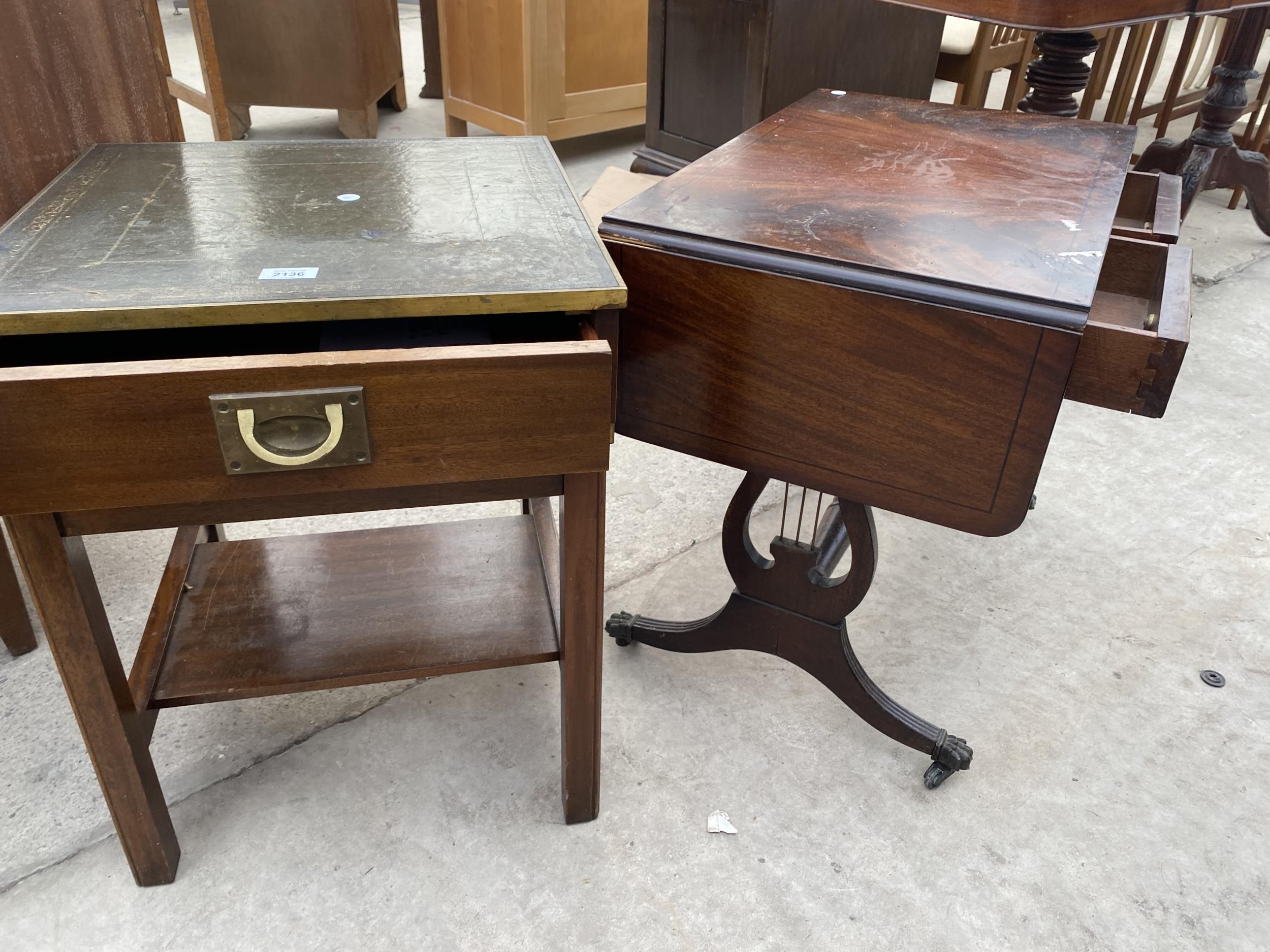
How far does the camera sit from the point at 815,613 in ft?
4.36

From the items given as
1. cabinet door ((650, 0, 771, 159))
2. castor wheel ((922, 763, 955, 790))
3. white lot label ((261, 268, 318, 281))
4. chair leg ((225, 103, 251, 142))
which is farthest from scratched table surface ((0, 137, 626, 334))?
chair leg ((225, 103, 251, 142))

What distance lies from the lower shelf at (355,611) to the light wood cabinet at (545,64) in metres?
2.11

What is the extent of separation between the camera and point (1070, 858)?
1.23 meters

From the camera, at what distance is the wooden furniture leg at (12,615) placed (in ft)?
4.59

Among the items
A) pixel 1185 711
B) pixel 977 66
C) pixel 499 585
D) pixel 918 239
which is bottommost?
pixel 1185 711

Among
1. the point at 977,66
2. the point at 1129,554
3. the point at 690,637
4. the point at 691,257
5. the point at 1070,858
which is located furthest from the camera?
the point at 977,66

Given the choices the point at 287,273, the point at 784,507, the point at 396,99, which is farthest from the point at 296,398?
the point at 396,99

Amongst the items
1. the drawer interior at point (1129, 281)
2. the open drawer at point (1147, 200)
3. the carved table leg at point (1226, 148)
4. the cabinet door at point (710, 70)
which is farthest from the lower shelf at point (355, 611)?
the carved table leg at point (1226, 148)

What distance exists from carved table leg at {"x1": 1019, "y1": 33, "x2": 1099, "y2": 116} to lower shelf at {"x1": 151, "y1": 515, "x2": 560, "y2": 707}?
4.46 feet

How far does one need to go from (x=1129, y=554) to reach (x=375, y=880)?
139 cm

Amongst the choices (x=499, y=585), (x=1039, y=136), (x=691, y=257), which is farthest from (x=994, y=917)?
(x=1039, y=136)

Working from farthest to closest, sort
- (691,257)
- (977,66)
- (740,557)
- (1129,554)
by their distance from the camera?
(977,66) < (1129,554) < (740,557) < (691,257)

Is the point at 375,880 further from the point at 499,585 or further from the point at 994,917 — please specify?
the point at 994,917

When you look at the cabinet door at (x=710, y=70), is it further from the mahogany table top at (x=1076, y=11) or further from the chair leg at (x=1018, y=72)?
the chair leg at (x=1018, y=72)
